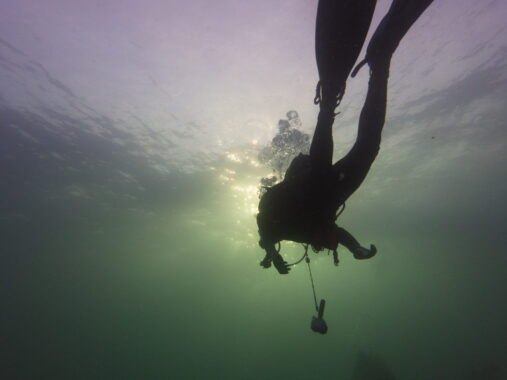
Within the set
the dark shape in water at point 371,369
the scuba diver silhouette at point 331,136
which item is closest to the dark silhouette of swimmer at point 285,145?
the scuba diver silhouette at point 331,136

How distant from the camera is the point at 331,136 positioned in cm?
277

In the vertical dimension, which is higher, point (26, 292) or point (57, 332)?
point (26, 292)

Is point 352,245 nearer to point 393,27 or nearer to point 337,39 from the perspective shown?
point 393,27

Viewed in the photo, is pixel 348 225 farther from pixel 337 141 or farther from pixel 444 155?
pixel 337 141

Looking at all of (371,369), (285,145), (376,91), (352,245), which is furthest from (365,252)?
(371,369)

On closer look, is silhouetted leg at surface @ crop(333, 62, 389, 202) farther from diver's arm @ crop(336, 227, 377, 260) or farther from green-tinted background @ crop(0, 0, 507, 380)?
green-tinted background @ crop(0, 0, 507, 380)

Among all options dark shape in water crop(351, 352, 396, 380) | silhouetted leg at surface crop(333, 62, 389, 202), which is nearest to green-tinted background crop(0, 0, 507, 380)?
dark shape in water crop(351, 352, 396, 380)

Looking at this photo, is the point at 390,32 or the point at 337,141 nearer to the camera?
the point at 390,32

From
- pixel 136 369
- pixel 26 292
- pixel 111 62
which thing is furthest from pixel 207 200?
pixel 26 292

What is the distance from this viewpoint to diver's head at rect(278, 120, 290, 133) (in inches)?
598

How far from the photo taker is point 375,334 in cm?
7288

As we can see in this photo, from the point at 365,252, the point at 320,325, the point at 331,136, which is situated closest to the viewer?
the point at 331,136

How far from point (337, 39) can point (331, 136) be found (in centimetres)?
100

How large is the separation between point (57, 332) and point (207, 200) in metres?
84.1
